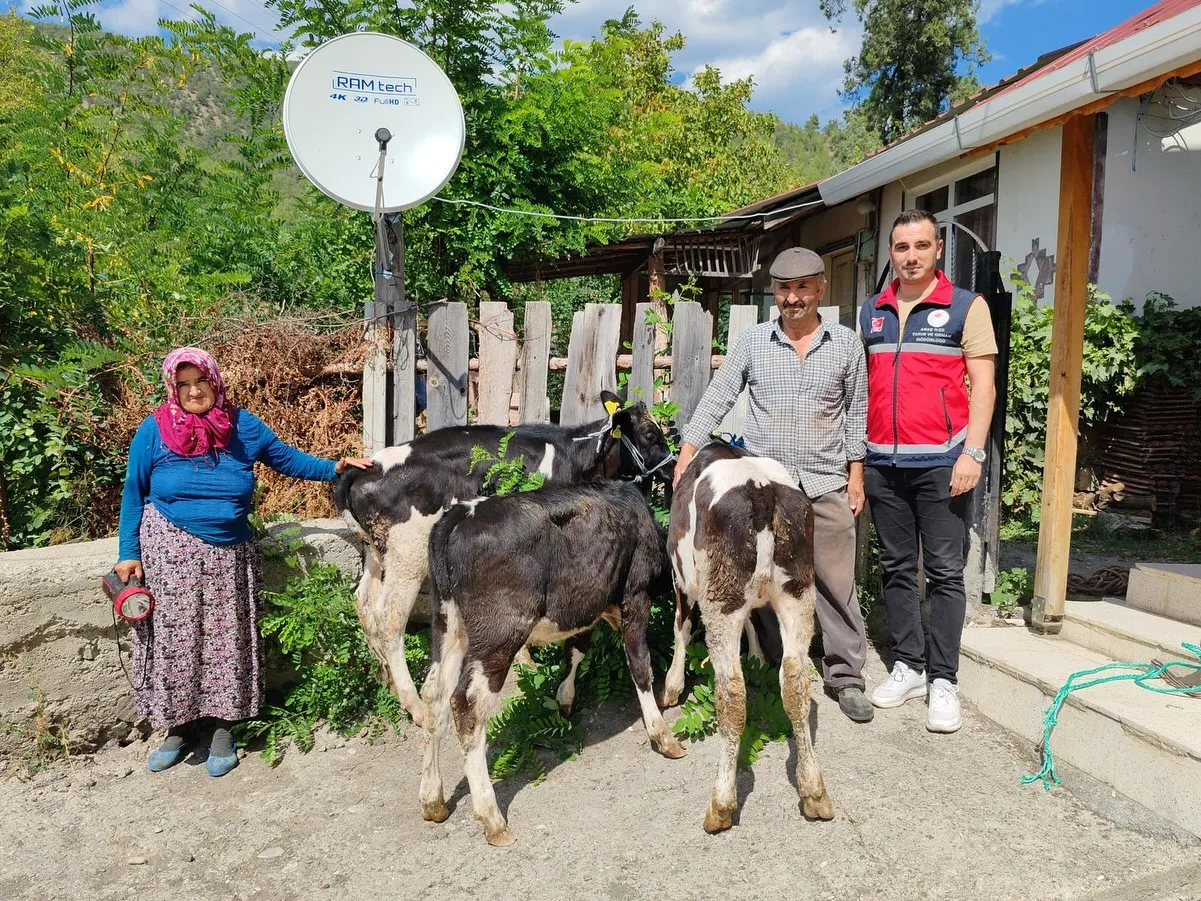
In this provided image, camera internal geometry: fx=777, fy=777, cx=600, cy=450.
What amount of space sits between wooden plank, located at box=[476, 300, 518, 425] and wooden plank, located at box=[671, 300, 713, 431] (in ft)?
3.30

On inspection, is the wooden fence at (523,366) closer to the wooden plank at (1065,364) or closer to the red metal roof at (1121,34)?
the wooden plank at (1065,364)

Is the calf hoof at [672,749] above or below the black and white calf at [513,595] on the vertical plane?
below

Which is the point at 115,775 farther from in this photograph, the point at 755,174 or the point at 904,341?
the point at 755,174

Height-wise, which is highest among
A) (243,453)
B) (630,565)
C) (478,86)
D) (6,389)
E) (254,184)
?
(478,86)

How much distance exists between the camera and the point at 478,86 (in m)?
8.29

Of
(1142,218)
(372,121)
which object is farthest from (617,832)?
(1142,218)

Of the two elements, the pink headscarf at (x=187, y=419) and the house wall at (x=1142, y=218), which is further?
the house wall at (x=1142, y=218)

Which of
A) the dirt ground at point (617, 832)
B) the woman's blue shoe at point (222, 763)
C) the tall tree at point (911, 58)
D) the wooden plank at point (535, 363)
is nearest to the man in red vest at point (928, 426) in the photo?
the dirt ground at point (617, 832)

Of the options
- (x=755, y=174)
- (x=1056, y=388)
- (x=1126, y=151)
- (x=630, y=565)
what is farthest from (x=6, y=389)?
(x=755, y=174)

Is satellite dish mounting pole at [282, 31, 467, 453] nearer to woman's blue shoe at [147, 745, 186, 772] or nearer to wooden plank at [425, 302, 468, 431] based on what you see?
wooden plank at [425, 302, 468, 431]

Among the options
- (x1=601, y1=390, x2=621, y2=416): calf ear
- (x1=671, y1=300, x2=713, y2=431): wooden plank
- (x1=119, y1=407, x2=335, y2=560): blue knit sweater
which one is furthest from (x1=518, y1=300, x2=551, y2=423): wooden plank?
(x1=119, y1=407, x2=335, y2=560): blue knit sweater

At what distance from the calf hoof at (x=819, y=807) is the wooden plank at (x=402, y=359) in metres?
3.12

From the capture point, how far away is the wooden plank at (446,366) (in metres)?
4.83

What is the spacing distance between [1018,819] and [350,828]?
8.82 feet
